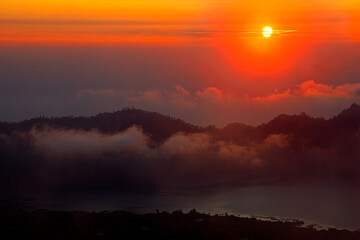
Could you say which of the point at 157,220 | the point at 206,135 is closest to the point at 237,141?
the point at 206,135

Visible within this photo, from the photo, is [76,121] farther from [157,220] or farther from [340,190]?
[157,220]

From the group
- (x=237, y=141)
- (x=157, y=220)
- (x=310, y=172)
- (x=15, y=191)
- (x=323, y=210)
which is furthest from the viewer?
(x=237, y=141)

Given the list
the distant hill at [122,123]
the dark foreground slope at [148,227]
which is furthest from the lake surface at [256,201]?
the distant hill at [122,123]

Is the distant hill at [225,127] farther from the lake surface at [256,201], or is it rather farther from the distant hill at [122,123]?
the lake surface at [256,201]

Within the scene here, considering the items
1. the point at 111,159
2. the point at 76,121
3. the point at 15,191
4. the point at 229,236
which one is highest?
the point at 76,121

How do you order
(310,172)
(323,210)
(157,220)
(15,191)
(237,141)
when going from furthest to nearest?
(237,141), (310,172), (15,191), (323,210), (157,220)

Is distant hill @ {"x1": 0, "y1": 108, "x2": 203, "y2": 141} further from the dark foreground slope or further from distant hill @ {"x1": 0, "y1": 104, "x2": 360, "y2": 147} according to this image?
the dark foreground slope

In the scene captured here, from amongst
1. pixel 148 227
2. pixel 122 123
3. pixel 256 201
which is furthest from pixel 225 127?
pixel 148 227
